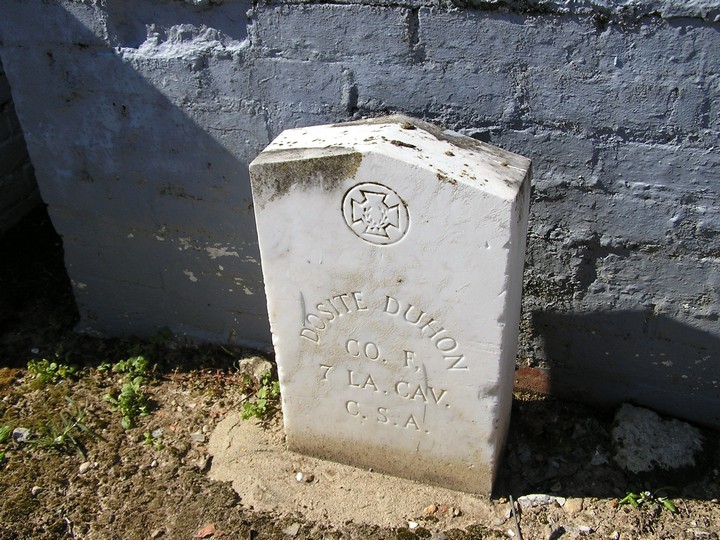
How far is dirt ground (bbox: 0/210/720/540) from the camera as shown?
2.71m

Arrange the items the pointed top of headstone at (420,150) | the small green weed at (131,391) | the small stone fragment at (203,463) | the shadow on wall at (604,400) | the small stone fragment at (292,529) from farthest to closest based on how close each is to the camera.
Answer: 1. the small green weed at (131,391)
2. the small stone fragment at (203,463)
3. the shadow on wall at (604,400)
4. the small stone fragment at (292,529)
5. the pointed top of headstone at (420,150)

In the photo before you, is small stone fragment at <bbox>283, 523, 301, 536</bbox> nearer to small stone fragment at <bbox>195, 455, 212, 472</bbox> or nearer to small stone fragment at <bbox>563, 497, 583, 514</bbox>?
small stone fragment at <bbox>195, 455, 212, 472</bbox>

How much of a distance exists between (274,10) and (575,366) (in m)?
1.70

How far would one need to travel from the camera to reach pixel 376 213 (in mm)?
2326

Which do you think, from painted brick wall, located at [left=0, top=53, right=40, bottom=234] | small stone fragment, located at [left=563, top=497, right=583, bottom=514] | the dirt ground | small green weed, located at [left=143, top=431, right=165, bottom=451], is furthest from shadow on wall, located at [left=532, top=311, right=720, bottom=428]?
painted brick wall, located at [left=0, top=53, right=40, bottom=234]

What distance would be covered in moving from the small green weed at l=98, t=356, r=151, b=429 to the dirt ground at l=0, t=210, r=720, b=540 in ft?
0.04

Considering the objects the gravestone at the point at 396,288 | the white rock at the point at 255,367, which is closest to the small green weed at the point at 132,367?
the white rock at the point at 255,367

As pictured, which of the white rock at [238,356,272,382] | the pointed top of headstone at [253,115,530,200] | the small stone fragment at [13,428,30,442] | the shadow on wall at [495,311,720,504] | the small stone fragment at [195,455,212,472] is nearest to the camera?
the pointed top of headstone at [253,115,530,200]

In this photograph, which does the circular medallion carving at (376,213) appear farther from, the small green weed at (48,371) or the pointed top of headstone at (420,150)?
the small green weed at (48,371)

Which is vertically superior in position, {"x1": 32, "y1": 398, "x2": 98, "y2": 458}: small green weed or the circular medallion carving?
the circular medallion carving

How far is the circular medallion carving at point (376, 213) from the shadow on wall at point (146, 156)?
28.2 inches

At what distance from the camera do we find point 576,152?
2.60 meters

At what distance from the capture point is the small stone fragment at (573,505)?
8.91 ft

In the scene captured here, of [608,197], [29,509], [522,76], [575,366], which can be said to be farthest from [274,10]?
[29,509]
